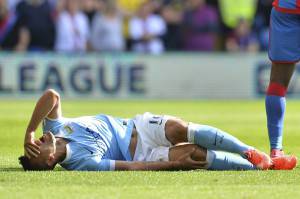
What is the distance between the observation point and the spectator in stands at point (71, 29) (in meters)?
22.9

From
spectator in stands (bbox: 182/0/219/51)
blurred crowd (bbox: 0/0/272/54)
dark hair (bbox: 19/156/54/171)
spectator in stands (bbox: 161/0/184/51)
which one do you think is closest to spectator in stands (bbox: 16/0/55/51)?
blurred crowd (bbox: 0/0/272/54)

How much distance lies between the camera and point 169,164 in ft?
30.6

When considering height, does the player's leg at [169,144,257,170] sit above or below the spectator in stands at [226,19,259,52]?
above

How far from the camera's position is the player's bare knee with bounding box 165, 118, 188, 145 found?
371 inches

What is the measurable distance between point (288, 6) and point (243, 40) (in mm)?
13709

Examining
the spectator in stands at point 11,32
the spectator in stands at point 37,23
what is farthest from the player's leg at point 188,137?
the spectator in stands at point 11,32

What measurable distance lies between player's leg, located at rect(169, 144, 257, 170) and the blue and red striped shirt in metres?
1.59

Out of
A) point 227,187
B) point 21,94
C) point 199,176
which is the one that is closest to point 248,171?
Result: point 199,176

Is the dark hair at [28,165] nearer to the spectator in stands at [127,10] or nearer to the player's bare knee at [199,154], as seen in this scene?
the player's bare knee at [199,154]

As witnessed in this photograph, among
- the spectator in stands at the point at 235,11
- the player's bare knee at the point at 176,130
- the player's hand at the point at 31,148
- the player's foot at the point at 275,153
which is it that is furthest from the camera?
the spectator in stands at the point at 235,11

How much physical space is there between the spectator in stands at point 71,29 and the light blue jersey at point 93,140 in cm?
1330

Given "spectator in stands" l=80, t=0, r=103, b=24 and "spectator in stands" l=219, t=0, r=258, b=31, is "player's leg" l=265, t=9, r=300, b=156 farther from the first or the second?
"spectator in stands" l=219, t=0, r=258, b=31

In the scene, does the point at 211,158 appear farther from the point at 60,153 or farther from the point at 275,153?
the point at 60,153

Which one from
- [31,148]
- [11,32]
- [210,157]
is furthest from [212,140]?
[11,32]
